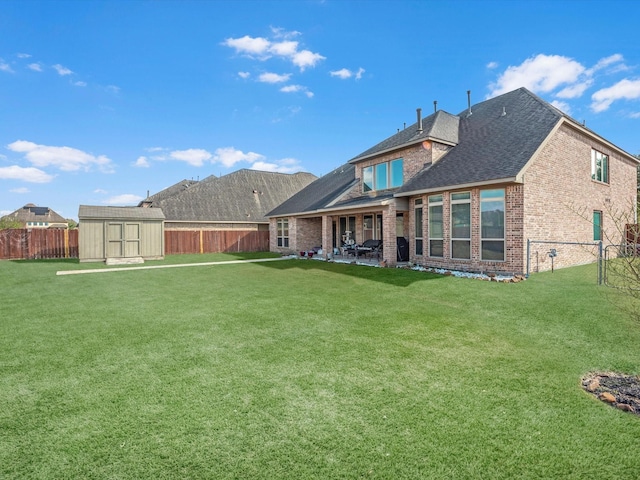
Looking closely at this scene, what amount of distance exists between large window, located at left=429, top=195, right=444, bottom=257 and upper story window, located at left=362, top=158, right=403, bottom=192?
9.21ft

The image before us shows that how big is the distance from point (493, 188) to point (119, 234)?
60.4 ft

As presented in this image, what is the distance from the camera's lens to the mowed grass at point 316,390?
239 cm

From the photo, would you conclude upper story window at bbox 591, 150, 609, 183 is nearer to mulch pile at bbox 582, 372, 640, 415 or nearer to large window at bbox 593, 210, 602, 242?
large window at bbox 593, 210, 602, 242

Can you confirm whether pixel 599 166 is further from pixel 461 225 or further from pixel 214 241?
pixel 214 241

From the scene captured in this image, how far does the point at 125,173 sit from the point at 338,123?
1779cm

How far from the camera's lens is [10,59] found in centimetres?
1273

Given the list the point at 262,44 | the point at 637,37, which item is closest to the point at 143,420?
the point at 262,44

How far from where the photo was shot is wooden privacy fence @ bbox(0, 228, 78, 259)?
19391 millimetres

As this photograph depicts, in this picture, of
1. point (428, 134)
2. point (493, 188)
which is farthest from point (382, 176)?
point (493, 188)

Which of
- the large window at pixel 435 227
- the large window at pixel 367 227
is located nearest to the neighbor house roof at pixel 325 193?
the large window at pixel 367 227

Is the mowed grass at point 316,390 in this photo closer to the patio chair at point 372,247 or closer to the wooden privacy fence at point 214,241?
the patio chair at point 372,247

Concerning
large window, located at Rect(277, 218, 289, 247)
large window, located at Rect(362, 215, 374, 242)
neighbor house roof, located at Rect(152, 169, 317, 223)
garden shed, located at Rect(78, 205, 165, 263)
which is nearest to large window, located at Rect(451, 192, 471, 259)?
large window, located at Rect(362, 215, 374, 242)

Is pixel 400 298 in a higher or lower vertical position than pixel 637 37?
lower

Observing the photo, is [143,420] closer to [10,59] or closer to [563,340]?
[563,340]
